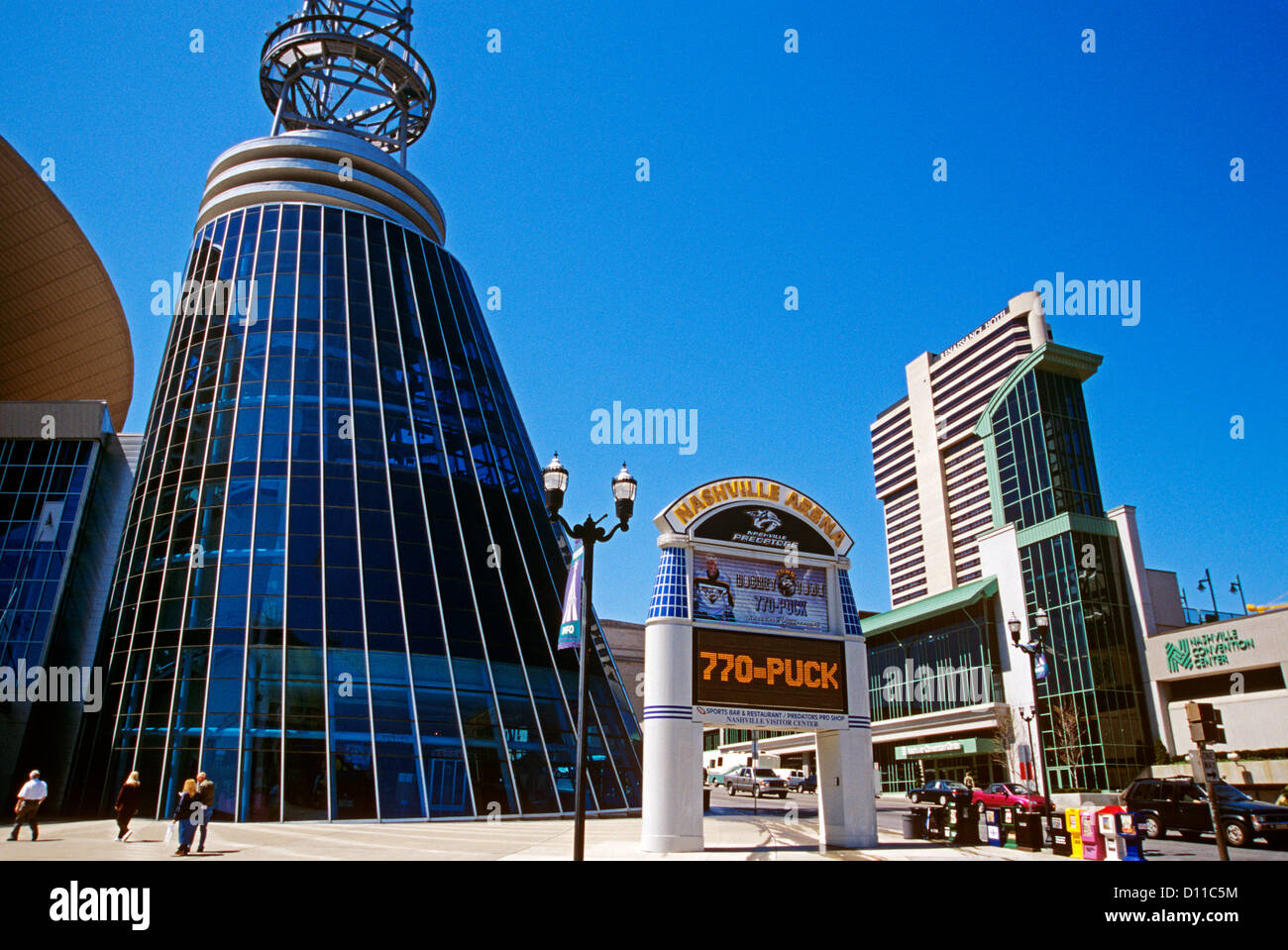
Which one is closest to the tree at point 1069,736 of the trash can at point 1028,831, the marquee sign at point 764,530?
the trash can at point 1028,831

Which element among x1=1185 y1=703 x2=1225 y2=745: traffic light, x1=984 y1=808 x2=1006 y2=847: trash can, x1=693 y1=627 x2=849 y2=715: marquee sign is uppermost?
x1=693 y1=627 x2=849 y2=715: marquee sign

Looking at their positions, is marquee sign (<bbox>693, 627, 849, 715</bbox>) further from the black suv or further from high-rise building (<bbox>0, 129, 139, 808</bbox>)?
high-rise building (<bbox>0, 129, 139, 808</bbox>)

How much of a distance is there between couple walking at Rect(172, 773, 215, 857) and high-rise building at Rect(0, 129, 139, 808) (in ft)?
53.1

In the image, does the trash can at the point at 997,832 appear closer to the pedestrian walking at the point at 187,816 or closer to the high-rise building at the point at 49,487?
the pedestrian walking at the point at 187,816

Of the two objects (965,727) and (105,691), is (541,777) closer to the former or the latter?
(105,691)

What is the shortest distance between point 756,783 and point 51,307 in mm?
47523

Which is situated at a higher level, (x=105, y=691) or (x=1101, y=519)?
(x=1101, y=519)

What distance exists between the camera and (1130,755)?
44281 millimetres

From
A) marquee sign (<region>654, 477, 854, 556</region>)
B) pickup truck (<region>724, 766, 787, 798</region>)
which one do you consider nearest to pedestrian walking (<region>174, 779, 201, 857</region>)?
marquee sign (<region>654, 477, 854, 556</region>)

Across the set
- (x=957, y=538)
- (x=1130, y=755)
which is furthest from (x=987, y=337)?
(x=1130, y=755)

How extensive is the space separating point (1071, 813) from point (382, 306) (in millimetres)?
32930

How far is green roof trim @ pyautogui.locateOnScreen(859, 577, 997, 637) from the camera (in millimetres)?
54469

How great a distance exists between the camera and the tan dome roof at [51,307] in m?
41.0
